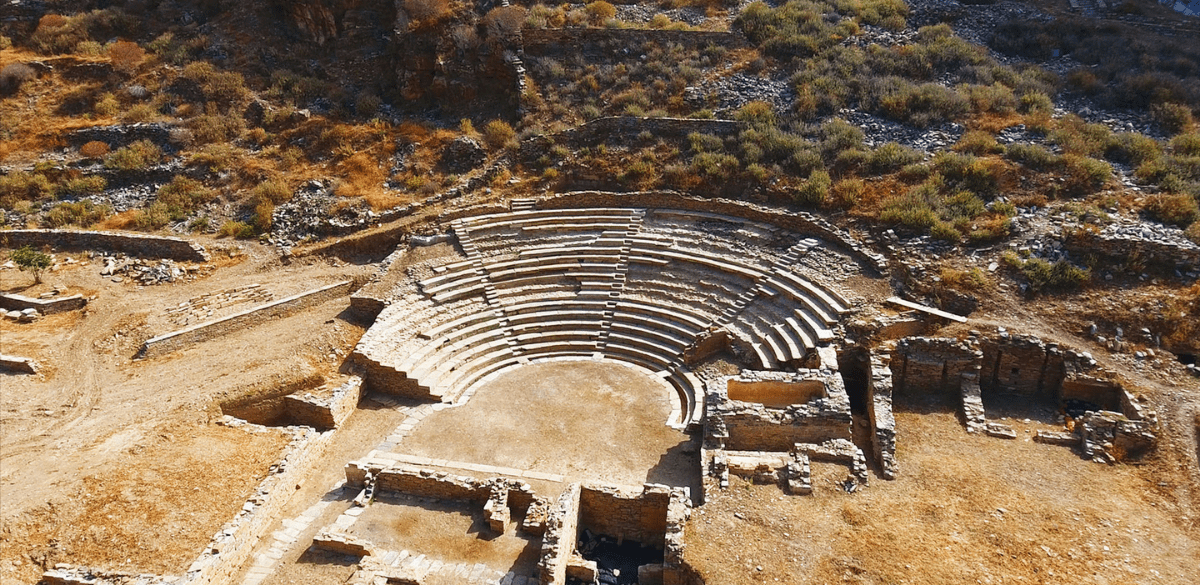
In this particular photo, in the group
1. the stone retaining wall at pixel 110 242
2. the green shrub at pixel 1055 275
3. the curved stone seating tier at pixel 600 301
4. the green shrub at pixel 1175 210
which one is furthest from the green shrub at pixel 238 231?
the green shrub at pixel 1175 210

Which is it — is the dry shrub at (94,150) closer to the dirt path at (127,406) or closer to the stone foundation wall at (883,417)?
the dirt path at (127,406)

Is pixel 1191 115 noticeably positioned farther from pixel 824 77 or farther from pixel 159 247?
pixel 159 247

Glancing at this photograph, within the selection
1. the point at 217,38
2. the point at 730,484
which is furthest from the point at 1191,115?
the point at 217,38

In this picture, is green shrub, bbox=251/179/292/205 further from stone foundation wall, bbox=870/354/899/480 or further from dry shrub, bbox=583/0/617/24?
stone foundation wall, bbox=870/354/899/480

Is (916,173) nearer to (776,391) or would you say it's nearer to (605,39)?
(776,391)

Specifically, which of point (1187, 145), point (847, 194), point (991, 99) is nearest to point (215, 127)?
point (847, 194)

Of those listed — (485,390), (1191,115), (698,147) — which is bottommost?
(485,390)
